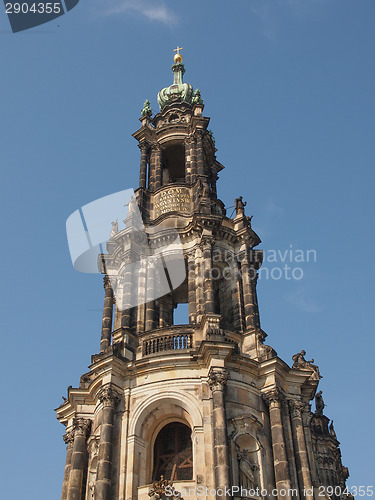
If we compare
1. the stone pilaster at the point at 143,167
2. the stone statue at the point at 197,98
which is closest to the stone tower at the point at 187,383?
the stone pilaster at the point at 143,167

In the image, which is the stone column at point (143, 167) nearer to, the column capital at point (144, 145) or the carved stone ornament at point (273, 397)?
the column capital at point (144, 145)

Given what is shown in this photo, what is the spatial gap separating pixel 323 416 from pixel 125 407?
15351 millimetres

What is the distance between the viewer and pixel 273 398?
25.0m

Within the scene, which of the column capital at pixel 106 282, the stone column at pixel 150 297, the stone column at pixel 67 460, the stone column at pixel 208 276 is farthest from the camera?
the column capital at pixel 106 282

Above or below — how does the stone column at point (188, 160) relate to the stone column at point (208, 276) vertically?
above

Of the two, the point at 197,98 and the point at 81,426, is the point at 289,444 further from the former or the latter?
the point at 197,98

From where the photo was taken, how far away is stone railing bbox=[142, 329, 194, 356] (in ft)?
85.7

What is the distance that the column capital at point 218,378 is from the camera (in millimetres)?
23797

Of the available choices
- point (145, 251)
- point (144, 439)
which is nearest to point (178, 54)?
point (145, 251)

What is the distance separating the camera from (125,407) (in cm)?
2491

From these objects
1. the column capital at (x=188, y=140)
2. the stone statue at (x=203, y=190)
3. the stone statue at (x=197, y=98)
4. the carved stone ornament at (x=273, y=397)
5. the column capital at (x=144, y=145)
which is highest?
the stone statue at (x=197, y=98)

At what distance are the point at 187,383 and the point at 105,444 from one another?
3.80 metres

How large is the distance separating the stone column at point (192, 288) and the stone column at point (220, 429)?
165 inches

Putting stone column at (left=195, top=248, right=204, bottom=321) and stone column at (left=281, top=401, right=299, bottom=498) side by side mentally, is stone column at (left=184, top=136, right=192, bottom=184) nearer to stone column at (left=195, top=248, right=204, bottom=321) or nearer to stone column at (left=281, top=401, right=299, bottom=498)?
stone column at (left=195, top=248, right=204, bottom=321)
